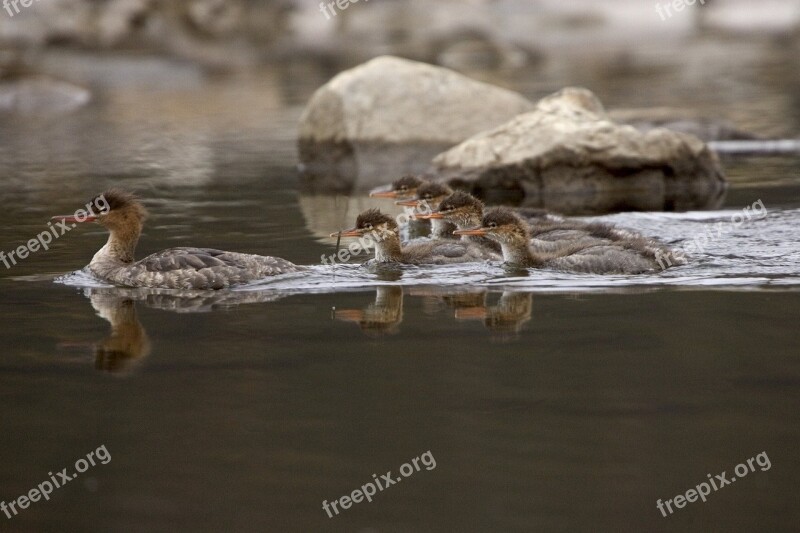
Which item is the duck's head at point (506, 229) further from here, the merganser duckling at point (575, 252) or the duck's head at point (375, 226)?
the duck's head at point (375, 226)

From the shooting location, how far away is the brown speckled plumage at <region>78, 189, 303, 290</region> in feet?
33.9

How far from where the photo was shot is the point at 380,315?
9.34 meters

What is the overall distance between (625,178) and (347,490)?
37.4ft

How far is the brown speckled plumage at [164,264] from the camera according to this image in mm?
10344

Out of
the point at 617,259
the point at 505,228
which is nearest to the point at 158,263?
the point at 505,228

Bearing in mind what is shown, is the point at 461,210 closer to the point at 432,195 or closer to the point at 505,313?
the point at 432,195

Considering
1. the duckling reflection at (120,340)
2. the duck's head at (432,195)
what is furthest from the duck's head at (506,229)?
the duckling reflection at (120,340)

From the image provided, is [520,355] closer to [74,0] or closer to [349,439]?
[349,439]

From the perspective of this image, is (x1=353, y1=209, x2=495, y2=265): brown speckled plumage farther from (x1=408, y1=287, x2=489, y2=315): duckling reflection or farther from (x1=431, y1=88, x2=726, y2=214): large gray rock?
(x1=431, y1=88, x2=726, y2=214): large gray rock

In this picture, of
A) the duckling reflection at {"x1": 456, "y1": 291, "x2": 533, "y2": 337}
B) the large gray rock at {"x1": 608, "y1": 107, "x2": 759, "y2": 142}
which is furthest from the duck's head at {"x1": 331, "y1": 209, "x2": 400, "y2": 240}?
the large gray rock at {"x1": 608, "y1": 107, "x2": 759, "y2": 142}

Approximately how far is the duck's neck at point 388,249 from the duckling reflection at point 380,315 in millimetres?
1213

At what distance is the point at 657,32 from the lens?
50.5m

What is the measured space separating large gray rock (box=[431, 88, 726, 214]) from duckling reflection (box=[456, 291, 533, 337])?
6445 millimetres

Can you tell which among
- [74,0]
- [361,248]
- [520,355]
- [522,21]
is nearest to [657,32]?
[522,21]
